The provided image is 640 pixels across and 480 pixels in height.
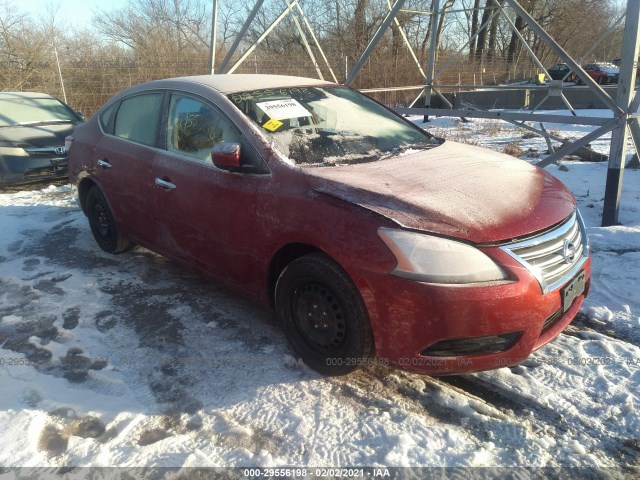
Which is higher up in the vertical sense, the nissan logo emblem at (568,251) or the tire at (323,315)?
the nissan logo emblem at (568,251)

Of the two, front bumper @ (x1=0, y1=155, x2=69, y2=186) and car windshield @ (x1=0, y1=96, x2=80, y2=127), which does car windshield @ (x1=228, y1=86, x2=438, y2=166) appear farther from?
car windshield @ (x1=0, y1=96, x2=80, y2=127)

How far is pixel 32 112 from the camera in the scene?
8508mm

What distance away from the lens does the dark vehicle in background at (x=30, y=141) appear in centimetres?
740

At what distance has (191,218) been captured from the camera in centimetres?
346

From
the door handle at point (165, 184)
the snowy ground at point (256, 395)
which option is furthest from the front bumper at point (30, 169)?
the door handle at point (165, 184)

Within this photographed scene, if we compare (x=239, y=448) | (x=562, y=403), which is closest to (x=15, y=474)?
(x=239, y=448)

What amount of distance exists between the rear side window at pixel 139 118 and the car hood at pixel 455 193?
1.66 m

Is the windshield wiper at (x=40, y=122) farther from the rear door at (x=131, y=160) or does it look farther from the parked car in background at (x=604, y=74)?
the parked car in background at (x=604, y=74)

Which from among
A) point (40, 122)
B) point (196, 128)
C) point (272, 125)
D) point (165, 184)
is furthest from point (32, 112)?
point (272, 125)

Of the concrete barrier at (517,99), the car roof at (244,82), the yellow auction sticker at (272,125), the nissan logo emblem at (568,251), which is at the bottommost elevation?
the nissan logo emblem at (568,251)

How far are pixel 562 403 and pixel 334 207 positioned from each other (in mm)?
1529

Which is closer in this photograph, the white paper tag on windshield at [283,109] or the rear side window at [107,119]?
the white paper tag on windshield at [283,109]

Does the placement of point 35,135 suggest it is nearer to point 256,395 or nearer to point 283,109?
point 283,109

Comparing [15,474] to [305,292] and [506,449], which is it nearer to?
[305,292]
